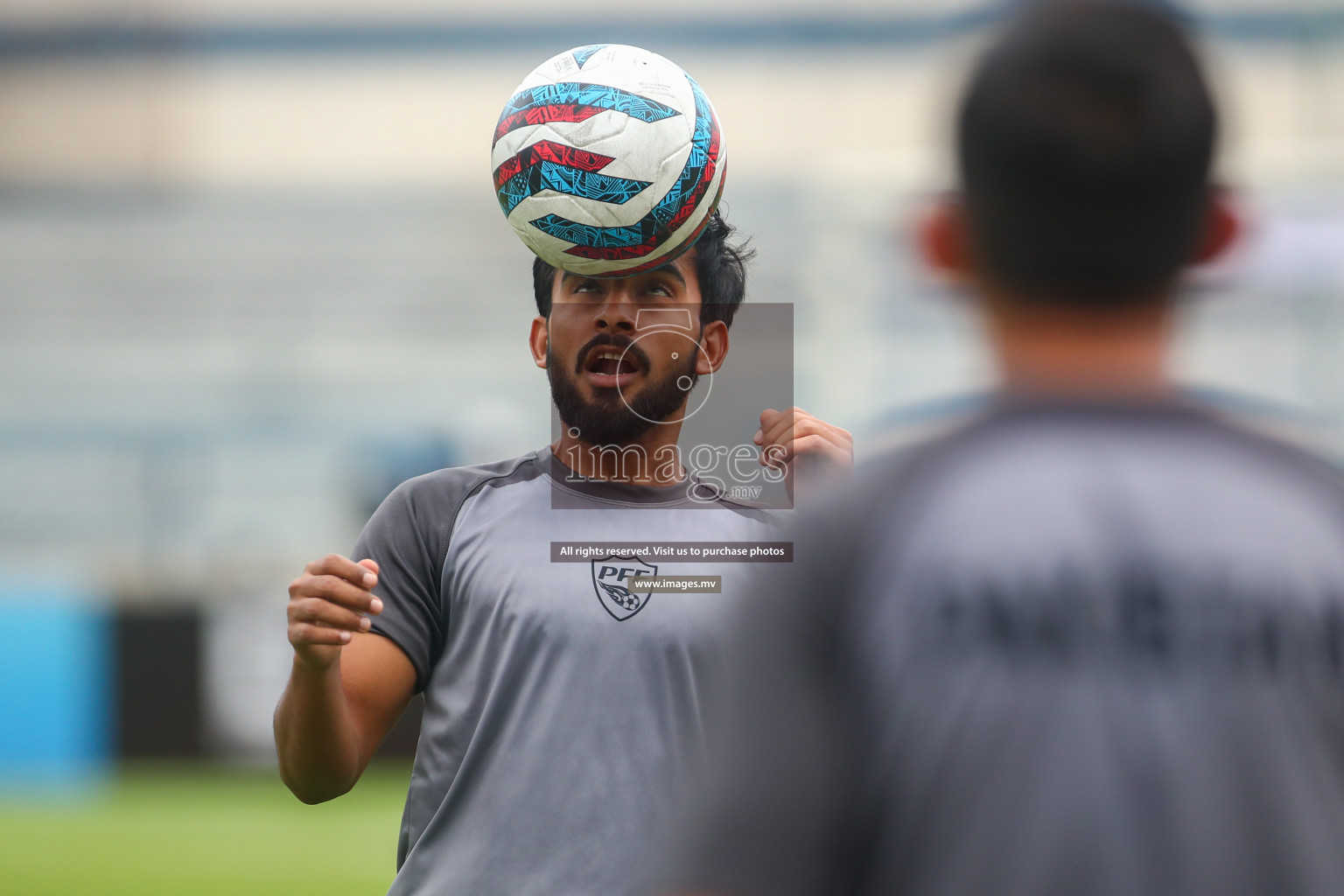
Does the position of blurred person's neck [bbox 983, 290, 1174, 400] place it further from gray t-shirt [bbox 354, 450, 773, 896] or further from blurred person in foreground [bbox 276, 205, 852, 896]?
gray t-shirt [bbox 354, 450, 773, 896]

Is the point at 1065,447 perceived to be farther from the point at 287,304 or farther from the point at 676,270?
the point at 287,304

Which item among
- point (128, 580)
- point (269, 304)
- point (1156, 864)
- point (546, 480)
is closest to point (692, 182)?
point (546, 480)

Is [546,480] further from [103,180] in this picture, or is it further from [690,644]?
[103,180]

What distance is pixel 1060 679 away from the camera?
3.63 feet

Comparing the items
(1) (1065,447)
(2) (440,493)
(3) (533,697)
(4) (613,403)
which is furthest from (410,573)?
(1) (1065,447)

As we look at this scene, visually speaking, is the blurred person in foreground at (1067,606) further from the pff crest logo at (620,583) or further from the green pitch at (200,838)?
the green pitch at (200,838)

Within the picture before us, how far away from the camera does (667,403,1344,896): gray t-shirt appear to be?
1.08 metres

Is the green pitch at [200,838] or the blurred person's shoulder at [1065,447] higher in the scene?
the blurred person's shoulder at [1065,447]

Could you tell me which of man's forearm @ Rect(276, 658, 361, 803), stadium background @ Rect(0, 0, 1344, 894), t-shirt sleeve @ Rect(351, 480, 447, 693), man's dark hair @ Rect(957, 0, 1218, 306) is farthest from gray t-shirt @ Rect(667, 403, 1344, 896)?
stadium background @ Rect(0, 0, 1344, 894)

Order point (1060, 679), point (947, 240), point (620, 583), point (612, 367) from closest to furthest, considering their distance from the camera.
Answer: point (1060, 679)
point (947, 240)
point (620, 583)
point (612, 367)

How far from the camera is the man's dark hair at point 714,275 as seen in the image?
8.50 ft

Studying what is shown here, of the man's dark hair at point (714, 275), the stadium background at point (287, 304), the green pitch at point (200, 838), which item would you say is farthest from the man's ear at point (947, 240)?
the stadium background at point (287, 304)

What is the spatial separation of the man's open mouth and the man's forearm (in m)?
0.63

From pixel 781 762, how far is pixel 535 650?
116 centimetres
